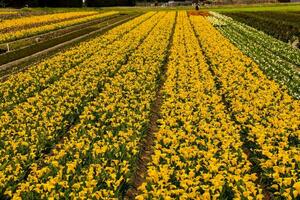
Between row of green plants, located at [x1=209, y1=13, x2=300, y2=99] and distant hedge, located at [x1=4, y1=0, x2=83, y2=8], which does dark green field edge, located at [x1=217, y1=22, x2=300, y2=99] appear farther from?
distant hedge, located at [x1=4, y1=0, x2=83, y2=8]

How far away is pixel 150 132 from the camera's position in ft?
45.2

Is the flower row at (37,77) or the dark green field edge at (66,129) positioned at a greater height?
the flower row at (37,77)

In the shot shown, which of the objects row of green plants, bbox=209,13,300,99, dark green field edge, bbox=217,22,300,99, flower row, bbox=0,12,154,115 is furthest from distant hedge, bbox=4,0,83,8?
dark green field edge, bbox=217,22,300,99

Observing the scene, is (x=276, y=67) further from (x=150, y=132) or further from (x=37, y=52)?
(x=37, y=52)

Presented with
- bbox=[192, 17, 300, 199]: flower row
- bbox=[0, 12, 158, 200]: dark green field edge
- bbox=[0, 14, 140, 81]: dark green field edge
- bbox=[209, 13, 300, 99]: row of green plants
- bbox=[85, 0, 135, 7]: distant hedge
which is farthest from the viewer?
bbox=[85, 0, 135, 7]: distant hedge

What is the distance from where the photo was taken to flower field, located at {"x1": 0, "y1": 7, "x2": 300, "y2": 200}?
8.52 metres

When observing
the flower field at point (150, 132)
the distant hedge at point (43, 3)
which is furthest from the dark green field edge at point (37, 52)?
the distant hedge at point (43, 3)

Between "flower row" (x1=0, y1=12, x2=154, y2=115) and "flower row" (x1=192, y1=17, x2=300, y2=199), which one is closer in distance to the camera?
"flower row" (x1=192, y1=17, x2=300, y2=199)

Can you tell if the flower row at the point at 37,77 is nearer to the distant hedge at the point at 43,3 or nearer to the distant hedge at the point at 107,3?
the distant hedge at the point at 43,3

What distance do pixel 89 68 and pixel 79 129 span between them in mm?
9893

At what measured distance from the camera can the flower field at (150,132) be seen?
852 cm

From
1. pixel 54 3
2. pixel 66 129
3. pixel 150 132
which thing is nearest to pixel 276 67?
pixel 150 132

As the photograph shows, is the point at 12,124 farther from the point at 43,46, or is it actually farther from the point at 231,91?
the point at 43,46

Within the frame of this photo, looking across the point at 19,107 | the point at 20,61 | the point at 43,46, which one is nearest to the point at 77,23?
the point at 43,46
